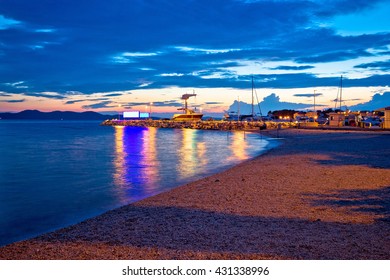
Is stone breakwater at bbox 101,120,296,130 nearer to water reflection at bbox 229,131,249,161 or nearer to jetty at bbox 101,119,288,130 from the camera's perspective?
jetty at bbox 101,119,288,130

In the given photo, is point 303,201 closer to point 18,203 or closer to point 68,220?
point 68,220

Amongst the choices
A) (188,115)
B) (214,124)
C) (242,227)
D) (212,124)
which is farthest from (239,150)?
(188,115)

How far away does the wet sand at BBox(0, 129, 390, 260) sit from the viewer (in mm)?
5734

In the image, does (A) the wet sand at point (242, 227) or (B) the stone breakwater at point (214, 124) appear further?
(B) the stone breakwater at point (214, 124)

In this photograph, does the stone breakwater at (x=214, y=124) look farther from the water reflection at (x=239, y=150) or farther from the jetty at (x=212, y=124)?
the water reflection at (x=239, y=150)

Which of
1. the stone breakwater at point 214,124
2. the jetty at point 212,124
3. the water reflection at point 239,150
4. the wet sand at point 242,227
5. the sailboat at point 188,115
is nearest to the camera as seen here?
the wet sand at point 242,227

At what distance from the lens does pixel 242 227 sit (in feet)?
23.1

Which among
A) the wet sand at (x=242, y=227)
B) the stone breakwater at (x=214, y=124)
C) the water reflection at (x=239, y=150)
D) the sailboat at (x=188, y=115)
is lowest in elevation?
the water reflection at (x=239, y=150)

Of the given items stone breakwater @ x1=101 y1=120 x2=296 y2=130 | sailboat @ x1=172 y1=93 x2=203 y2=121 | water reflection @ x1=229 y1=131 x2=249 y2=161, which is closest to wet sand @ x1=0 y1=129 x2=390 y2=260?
water reflection @ x1=229 y1=131 x2=249 y2=161

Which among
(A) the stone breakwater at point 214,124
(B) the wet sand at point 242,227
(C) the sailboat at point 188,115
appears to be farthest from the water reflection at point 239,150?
(C) the sailboat at point 188,115

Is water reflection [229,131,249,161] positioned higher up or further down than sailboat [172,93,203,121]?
further down

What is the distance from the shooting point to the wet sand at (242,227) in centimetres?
573
